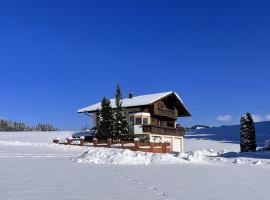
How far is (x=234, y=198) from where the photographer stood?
10.5m

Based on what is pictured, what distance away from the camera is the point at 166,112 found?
2074 inches

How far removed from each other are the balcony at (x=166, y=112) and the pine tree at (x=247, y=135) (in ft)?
46.6

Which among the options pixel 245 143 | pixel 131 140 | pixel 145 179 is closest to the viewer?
pixel 145 179

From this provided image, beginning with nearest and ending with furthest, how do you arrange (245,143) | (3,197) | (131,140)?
1. (3,197)
2. (245,143)
3. (131,140)

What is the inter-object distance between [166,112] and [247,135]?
53.9 ft

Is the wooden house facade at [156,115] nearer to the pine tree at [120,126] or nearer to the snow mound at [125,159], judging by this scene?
the pine tree at [120,126]

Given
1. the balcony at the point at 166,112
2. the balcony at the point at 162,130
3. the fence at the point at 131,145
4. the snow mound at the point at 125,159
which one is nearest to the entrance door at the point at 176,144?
the balcony at the point at 162,130

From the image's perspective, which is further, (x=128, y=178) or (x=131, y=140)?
(x=131, y=140)

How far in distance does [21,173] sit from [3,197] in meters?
5.41

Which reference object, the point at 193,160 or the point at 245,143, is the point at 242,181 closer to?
the point at 193,160

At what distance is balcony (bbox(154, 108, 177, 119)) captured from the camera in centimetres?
5056

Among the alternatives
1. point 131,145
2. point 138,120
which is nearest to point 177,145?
point 138,120

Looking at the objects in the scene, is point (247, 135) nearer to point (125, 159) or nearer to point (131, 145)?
point (131, 145)

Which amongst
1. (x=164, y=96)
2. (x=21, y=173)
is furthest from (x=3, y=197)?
(x=164, y=96)
